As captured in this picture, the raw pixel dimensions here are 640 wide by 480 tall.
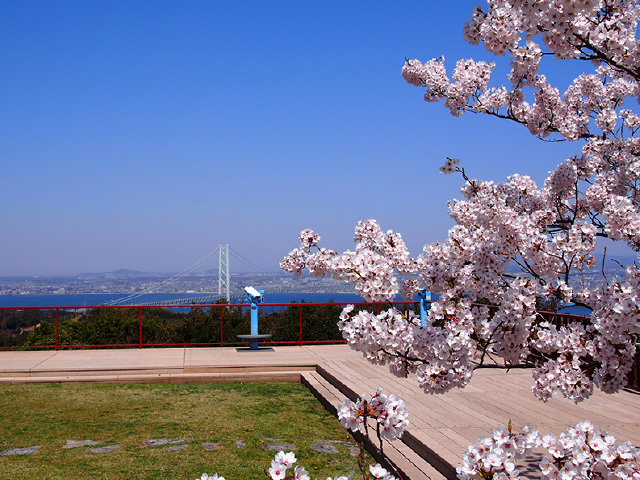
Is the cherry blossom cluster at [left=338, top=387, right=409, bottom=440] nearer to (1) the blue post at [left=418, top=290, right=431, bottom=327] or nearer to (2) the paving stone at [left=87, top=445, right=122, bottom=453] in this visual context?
(2) the paving stone at [left=87, top=445, right=122, bottom=453]

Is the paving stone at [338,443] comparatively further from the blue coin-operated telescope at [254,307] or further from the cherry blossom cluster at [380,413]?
the blue coin-operated telescope at [254,307]

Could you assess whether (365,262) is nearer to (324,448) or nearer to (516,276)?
(516,276)

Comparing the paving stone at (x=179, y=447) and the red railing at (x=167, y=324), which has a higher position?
the red railing at (x=167, y=324)

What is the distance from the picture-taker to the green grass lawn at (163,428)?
20.5 ft

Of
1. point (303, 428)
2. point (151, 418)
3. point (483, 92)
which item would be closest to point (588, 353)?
point (483, 92)

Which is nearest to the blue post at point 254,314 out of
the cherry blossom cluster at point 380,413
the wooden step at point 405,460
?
the wooden step at point 405,460

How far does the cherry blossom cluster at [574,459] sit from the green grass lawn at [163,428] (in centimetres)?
376

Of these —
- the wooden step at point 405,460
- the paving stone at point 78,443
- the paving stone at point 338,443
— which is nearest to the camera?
the wooden step at point 405,460

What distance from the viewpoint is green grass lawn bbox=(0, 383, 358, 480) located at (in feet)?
20.5

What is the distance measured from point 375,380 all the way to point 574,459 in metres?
8.24

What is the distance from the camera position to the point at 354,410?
3062 mm

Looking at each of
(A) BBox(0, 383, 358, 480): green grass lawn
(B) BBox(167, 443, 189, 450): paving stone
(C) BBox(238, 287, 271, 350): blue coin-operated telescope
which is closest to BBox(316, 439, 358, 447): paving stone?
(A) BBox(0, 383, 358, 480): green grass lawn

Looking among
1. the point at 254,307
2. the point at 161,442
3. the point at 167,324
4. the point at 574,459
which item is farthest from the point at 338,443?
the point at 167,324

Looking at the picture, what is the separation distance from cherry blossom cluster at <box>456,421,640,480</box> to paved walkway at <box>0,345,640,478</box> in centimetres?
331
